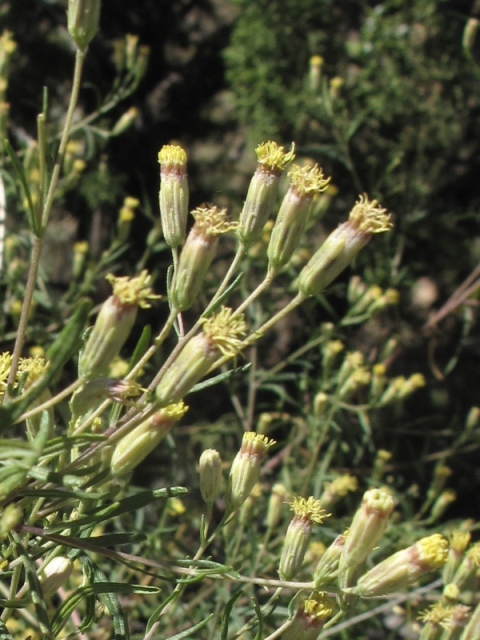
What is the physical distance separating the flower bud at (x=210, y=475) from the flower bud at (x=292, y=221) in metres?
0.26

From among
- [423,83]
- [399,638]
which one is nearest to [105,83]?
[423,83]

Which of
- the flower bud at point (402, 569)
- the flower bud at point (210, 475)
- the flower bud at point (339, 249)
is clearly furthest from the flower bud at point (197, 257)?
the flower bud at point (402, 569)

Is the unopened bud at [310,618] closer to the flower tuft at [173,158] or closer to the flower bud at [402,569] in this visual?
the flower bud at [402,569]

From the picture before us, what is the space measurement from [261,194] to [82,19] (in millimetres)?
297

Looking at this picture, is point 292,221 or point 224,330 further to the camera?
point 292,221

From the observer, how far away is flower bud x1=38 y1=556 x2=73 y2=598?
84 centimetres

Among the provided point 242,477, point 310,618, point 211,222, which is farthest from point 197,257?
point 310,618

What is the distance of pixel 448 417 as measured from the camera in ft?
9.95

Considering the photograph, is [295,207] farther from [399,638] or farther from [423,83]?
[423,83]

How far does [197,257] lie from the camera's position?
2.61ft

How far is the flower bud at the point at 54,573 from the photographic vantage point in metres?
0.84

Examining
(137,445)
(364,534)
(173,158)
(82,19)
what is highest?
(82,19)

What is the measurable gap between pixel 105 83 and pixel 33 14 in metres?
0.35

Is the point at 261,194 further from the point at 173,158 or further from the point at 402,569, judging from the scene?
the point at 402,569
